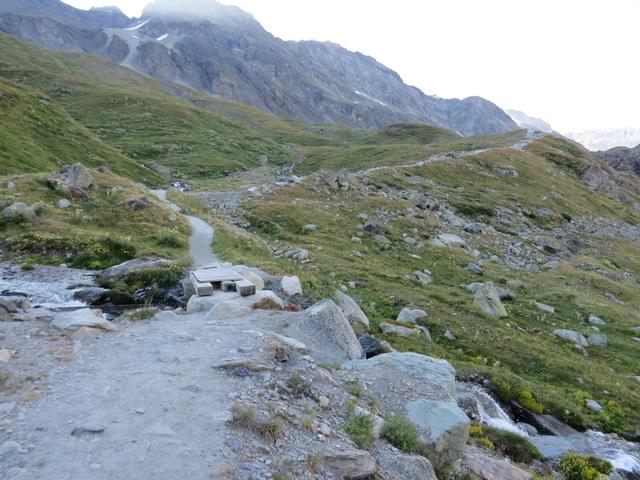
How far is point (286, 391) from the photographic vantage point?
1184 centimetres

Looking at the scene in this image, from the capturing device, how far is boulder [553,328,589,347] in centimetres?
2843

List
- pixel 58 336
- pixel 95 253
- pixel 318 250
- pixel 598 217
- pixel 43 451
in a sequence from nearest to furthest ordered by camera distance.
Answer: pixel 43 451
pixel 58 336
pixel 95 253
pixel 318 250
pixel 598 217

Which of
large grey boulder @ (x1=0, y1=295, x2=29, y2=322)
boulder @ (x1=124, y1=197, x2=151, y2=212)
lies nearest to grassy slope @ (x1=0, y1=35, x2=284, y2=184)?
boulder @ (x1=124, y1=197, x2=151, y2=212)

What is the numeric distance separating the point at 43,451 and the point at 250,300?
36.7ft

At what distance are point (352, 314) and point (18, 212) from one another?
A: 74.5ft

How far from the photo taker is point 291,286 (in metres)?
23.5

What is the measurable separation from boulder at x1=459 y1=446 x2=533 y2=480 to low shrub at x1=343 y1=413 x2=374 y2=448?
2947 mm

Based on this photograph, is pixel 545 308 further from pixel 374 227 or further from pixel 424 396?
pixel 424 396

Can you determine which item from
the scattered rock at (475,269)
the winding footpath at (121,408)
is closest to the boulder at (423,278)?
the scattered rock at (475,269)

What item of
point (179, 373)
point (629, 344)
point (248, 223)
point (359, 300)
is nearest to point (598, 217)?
point (629, 344)

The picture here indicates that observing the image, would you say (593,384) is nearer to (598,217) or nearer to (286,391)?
(286,391)

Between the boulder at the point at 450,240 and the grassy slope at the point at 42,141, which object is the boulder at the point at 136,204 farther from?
the boulder at the point at 450,240

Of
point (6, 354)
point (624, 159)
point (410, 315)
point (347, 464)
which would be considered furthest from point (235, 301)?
point (624, 159)

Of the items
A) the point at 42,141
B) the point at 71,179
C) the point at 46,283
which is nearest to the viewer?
the point at 46,283
